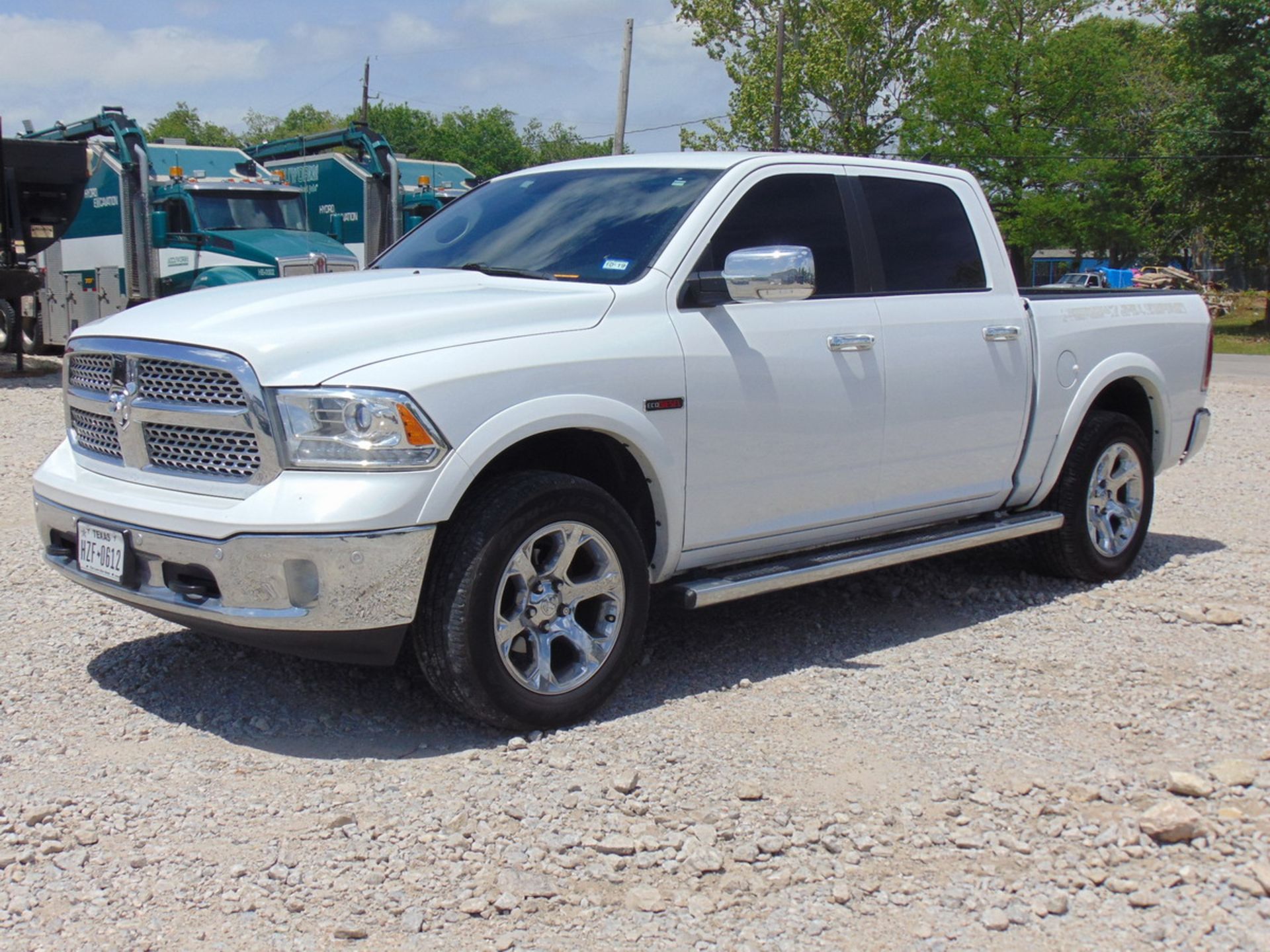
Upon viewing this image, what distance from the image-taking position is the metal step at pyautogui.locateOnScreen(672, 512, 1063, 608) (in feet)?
15.9

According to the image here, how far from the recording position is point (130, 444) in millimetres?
4391

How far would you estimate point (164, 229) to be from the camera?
17641 mm

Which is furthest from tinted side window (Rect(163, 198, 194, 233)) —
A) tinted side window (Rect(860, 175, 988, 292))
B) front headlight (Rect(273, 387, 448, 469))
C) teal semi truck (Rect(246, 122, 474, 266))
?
front headlight (Rect(273, 387, 448, 469))

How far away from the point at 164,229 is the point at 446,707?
48.0 ft

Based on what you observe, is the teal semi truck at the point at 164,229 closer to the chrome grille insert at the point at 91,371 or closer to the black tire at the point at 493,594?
the chrome grille insert at the point at 91,371

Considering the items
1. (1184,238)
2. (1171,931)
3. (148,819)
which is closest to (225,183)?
(148,819)

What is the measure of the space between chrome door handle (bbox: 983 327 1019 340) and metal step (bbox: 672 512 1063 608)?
0.85 meters

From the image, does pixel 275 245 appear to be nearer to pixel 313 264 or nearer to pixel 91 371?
pixel 313 264

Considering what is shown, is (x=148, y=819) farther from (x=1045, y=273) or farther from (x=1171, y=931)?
(x=1045, y=273)

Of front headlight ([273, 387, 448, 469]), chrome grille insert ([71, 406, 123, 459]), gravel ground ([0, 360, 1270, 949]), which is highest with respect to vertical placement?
front headlight ([273, 387, 448, 469])

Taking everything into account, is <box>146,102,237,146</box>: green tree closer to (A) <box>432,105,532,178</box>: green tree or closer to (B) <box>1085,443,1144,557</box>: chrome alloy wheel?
(A) <box>432,105,532,178</box>: green tree

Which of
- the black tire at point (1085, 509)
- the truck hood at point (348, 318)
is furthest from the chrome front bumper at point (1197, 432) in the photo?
the truck hood at point (348, 318)

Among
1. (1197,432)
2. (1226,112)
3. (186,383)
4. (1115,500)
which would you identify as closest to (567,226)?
(186,383)

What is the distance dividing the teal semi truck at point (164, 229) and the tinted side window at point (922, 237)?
12462mm
